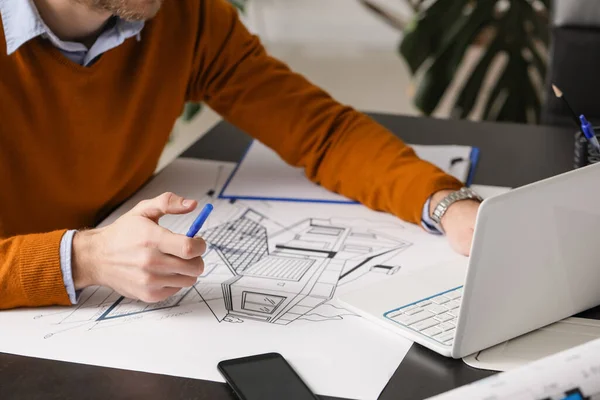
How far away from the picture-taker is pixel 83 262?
3.21 ft

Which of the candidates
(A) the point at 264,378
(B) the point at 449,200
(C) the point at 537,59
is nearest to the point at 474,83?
(C) the point at 537,59

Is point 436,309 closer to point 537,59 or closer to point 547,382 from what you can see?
point 547,382

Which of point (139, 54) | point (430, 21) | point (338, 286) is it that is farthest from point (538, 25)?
point (338, 286)

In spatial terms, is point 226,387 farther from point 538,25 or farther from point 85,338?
point 538,25

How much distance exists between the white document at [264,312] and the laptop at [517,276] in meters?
0.05

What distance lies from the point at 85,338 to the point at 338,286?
12.9 inches

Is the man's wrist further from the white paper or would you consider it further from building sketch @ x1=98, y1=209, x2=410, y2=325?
the white paper

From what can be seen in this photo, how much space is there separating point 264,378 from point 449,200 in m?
0.49

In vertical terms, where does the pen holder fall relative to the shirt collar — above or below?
below

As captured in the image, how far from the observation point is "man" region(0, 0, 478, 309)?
38.0 inches

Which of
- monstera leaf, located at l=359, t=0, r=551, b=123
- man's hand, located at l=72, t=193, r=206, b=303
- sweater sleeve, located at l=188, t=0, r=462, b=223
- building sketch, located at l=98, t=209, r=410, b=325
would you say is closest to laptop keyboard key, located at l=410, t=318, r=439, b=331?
building sketch, located at l=98, t=209, r=410, b=325

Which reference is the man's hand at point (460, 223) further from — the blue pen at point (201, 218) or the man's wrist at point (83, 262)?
the man's wrist at point (83, 262)

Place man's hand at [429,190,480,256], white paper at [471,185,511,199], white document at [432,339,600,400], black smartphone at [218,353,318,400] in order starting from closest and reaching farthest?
white document at [432,339,600,400] < black smartphone at [218,353,318,400] < man's hand at [429,190,480,256] < white paper at [471,185,511,199]

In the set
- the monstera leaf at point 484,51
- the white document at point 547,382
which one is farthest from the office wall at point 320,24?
the white document at point 547,382
